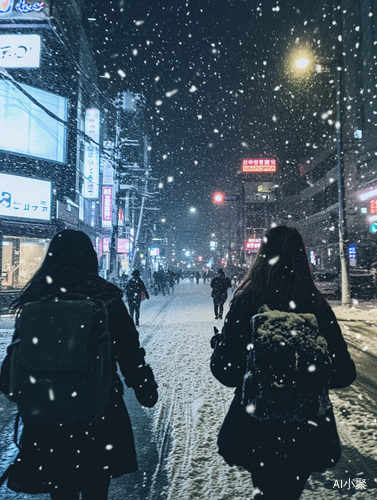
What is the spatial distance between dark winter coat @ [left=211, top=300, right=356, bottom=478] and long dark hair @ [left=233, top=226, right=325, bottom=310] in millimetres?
73

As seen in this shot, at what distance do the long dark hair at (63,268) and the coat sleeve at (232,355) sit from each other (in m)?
0.83

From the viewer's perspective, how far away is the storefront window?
17.1 m

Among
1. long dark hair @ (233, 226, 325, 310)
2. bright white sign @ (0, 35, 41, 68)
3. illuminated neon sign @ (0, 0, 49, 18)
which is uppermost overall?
illuminated neon sign @ (0, 0, 49, 18)

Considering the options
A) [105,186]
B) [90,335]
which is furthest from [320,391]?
[105,186]

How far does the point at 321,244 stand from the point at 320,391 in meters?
49.4

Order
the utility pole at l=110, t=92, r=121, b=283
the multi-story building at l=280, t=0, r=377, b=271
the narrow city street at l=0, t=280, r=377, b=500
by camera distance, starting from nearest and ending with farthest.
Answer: the narrow city street at l=0, t=280, r=377, b=500 < the utility pole at l=110, t=92, r=121, b=283 < the multi-story building at l=280, t=0, r=377, b=271

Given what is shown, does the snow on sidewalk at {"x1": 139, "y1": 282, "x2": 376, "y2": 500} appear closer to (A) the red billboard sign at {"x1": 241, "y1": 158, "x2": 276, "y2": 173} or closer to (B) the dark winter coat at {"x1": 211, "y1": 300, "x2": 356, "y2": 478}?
(B) the dark winter coat at {"x1": 211, "y1": 300, "x2": 356, "y2": 478}

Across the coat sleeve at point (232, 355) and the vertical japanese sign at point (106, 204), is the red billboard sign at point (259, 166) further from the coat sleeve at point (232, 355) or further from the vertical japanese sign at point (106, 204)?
the coat sleeve at point (232, 355)

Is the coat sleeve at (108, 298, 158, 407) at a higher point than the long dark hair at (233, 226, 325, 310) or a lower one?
lower

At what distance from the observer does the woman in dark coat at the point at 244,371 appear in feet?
6.21

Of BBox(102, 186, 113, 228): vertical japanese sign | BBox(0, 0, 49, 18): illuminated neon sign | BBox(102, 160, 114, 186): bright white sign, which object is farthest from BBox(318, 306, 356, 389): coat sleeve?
BBox(102, 160, 114, 186): bright white sign

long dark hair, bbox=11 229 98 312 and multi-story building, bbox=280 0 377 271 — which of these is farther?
multi-story building, bbox=280 0 377 271

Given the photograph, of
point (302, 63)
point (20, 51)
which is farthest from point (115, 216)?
point (302, 63)

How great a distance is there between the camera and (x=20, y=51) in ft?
59.7
